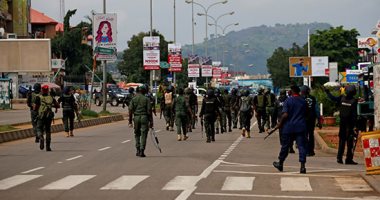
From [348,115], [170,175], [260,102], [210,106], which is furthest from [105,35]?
[170,175]

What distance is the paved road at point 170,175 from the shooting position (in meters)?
12.7

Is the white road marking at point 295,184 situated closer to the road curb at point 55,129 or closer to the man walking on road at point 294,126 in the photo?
the man walking on road at point 294,126

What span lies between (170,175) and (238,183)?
1.67 m

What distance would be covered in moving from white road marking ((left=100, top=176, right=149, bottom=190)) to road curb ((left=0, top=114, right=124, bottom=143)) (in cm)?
1418

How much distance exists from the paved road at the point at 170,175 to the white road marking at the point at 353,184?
2 cm

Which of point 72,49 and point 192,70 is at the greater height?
point 72,49

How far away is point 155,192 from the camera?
1276 centimetres

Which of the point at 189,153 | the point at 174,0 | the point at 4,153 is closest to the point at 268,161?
the point at 189,153

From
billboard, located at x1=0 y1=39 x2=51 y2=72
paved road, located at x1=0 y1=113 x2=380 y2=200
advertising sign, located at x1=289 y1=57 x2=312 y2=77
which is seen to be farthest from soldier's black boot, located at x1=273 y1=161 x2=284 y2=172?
billboard, located at x1=0 y1=39 x2=51 y2=72

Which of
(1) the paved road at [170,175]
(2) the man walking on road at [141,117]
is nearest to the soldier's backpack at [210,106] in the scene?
(1) the paved road at [170,175]

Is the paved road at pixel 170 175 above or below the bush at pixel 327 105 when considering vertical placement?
below

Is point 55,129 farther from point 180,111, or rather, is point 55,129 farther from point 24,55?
point 24,55

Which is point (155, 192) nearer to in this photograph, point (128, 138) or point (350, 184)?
point (350, 184)

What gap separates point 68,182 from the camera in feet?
46.6
